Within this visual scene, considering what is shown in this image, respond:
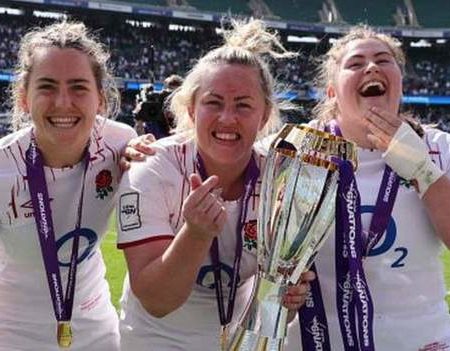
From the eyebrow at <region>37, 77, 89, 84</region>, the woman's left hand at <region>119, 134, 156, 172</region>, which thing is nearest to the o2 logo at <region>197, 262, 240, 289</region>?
the woman's left hand at <region>119, 134, 156, 172</region>

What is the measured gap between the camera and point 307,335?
1969 mm

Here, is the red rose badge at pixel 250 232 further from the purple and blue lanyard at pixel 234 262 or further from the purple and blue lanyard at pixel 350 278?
the purple and blue lanyard at pixel 350 278

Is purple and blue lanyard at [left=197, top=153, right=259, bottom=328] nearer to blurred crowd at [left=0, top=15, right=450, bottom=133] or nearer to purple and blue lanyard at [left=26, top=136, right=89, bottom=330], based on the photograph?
purple and blue lanyard at [left=26, top=136, right=89, bottom=330]

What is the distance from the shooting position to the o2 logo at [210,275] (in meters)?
2.00

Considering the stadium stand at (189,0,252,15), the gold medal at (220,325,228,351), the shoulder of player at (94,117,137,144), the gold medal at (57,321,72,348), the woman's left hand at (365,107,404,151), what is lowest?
the gold medal at (57,321,72,348)

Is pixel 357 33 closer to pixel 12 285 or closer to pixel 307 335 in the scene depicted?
pixel 307 335

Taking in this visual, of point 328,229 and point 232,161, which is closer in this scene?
point 328,229

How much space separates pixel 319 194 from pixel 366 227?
447mm

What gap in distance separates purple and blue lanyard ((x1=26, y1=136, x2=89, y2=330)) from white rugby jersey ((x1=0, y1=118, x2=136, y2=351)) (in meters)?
0.03

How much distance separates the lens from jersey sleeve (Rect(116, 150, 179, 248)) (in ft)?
6.13

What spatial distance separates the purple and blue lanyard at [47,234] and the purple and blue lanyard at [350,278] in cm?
68

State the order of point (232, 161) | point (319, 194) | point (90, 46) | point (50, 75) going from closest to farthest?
point (319, 194), point (232, 161), point (50, 75), point (90, 46)

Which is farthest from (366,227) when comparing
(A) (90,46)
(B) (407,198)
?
(A) (90,46)

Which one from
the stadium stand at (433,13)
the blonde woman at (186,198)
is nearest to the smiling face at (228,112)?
the blonde woman at (186,198)
